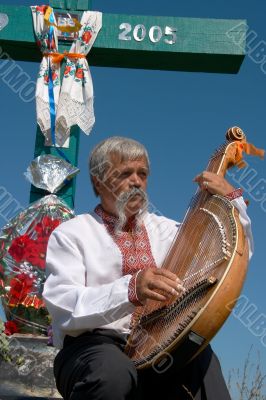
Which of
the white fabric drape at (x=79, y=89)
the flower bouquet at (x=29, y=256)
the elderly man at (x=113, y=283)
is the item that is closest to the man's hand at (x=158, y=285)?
the elderly man at (x=113, y=283)

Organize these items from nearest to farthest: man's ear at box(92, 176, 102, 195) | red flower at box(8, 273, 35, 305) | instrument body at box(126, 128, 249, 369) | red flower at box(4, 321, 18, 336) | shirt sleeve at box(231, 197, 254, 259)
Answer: instrument body at box(126, 128, 249, 369)
shirt sleeve at box(231, 197, 254, 259)
man's ear at box(92, 176, 102, 195)
red flower at box(4, 321, 18, 336)
red flower at box(8, 273, 35, 305)

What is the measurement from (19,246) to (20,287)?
0.29 metres

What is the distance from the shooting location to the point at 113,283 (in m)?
1.98

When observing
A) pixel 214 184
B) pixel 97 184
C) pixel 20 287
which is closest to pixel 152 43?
pixel 20 287

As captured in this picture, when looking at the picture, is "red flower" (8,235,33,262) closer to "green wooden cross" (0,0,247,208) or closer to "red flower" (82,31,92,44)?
"green wooden cross" (0,0,247,208)

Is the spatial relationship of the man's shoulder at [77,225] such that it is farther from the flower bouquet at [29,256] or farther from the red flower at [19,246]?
the red flower at [19,246]

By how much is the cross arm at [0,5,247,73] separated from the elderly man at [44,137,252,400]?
2.60 meters

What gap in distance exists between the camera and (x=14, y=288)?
164 inches

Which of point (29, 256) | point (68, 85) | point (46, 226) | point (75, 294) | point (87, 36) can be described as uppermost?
point (87, 36)

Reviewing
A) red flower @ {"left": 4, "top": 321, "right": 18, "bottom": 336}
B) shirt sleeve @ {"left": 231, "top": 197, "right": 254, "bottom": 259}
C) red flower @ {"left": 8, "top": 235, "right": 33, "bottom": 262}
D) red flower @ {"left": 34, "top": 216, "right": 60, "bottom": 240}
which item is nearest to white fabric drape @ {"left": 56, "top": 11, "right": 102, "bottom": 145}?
red flower @ {"left": 34, "top": 216, "right": 60, "bottom": 240}

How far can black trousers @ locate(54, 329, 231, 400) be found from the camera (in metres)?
1.79

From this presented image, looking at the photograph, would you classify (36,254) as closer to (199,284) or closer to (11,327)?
(11,327)

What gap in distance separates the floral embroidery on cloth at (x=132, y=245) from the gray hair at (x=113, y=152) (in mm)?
168

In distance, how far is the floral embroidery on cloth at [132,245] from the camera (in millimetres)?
2221
